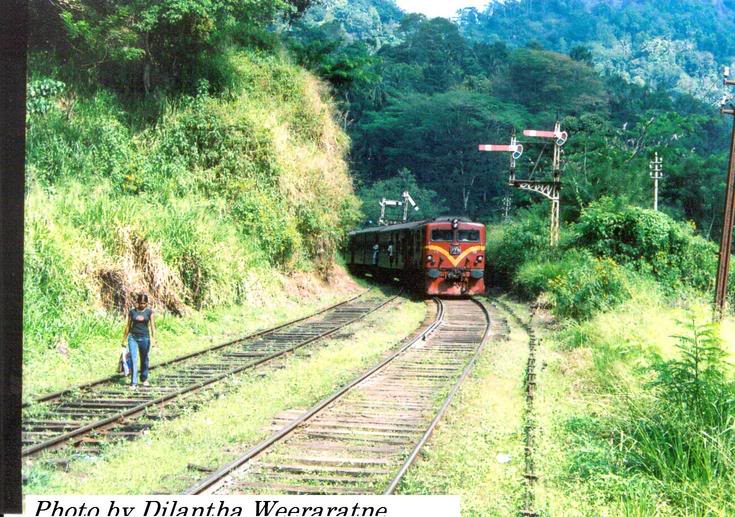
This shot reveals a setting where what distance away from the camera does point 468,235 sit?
23016 mm

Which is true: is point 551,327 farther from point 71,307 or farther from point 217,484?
point 217,484

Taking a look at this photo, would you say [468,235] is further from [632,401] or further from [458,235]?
[632,401]

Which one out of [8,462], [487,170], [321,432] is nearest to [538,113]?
[487,170]

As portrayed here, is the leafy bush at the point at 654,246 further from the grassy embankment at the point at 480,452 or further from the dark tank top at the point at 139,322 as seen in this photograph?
the dark tank top at the point at 139,322

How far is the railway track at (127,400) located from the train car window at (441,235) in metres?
9.70

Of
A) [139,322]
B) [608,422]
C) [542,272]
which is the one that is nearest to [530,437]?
[608,422]

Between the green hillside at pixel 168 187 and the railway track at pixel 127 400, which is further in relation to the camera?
the green hillside at pixel 168 187

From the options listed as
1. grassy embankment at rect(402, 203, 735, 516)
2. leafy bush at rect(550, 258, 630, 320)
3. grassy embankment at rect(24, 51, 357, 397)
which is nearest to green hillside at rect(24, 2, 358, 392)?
grassy embankment at rect(24, 51, 357, 397)

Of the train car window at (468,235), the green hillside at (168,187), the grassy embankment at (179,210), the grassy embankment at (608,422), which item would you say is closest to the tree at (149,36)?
the green hillside at (168,187)

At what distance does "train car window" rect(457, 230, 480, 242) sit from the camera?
22781mm

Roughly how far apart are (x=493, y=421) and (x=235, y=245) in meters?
9.80

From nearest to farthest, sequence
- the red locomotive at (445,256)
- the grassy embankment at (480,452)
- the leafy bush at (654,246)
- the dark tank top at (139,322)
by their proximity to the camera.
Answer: the grassy embankment at (480,452), the dark tank top at (139,322), the leafy bush at (654,246), the red locomotive at (445,256)

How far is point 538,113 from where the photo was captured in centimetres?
3847

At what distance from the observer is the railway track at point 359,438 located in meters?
5.70
